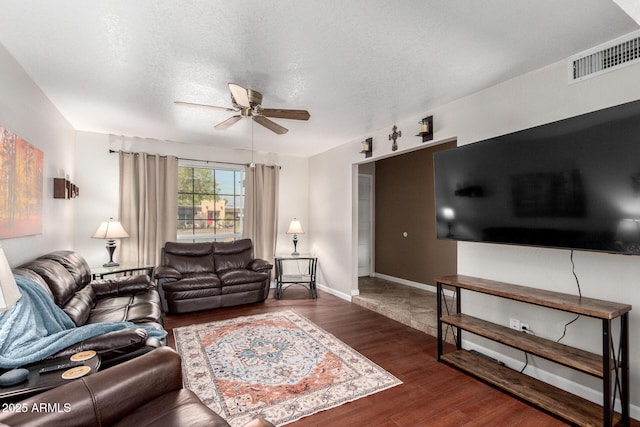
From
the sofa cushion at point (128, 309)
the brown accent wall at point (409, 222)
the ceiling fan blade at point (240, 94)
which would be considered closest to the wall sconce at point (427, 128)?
the brown accent wall at point (409, 222)

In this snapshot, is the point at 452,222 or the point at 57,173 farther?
the point at 57,173

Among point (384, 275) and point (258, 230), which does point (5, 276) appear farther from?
point (384, 275)

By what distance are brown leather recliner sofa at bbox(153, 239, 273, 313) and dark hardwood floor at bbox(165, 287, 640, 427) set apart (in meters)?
0.49

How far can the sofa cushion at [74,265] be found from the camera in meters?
3.03

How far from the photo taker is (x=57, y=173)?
11.9 ft

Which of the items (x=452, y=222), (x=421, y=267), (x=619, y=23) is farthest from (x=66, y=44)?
(x=421, y=267)

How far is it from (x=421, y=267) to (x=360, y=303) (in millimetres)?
1410

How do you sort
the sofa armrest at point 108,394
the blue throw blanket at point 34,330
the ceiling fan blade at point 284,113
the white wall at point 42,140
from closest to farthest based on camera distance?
the sofa armrest at point 108,394 < the blue throw blanket at point 34,330 < the white wall at point 42,140 < the ceiling fan blade at point 284,113

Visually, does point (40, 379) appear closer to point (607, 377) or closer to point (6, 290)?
point (6, 290)

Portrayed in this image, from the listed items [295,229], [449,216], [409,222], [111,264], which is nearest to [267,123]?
[449,216]

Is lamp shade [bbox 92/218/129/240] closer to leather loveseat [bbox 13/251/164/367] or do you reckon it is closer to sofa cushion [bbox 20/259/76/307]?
leather loveseat [bbox 13/251/164/367]

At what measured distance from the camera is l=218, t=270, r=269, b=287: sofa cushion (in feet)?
14.9

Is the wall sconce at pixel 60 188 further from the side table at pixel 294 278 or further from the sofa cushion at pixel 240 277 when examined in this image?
the side table at pixel 294 278

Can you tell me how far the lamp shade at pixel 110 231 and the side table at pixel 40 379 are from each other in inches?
121
